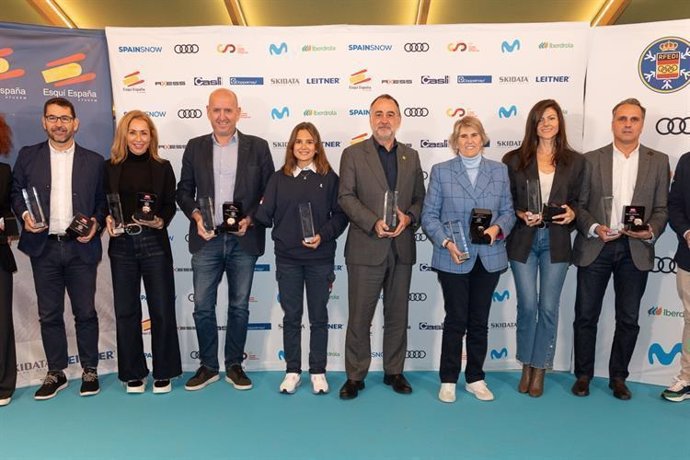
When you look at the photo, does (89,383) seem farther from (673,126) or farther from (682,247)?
(673,126)

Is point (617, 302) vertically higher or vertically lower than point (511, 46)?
lower

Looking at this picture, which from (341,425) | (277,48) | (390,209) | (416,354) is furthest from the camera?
(416,354)

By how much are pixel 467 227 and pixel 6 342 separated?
3125 mm

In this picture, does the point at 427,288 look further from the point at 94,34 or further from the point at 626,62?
the point at 94,34

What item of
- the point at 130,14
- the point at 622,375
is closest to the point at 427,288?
the point at 622,375

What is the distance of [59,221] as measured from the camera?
3277 mm

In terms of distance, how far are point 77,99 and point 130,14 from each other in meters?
3.25

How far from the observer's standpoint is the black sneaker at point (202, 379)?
3531 millimetres

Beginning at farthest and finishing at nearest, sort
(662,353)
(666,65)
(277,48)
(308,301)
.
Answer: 1. (277,48)
2. (662,353)
3. (666,65)
4. (308,301)

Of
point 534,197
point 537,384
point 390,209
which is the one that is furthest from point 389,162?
point 537,384

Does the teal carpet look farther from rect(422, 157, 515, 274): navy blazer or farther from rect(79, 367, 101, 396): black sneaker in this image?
Answer: rect(422, 157, 515, 274): navy blazer

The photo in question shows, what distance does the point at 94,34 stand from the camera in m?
3.82

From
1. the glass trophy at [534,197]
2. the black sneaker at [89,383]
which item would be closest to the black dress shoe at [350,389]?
the glass trophy at [534,197]

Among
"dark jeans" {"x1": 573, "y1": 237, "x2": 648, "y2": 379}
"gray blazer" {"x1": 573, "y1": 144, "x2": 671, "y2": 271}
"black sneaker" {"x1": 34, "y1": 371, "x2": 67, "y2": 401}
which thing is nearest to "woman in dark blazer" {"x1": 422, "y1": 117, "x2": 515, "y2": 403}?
"gray blazer" {"x1": 573, "y1": 144, "x2": 671, "y2": 271}
